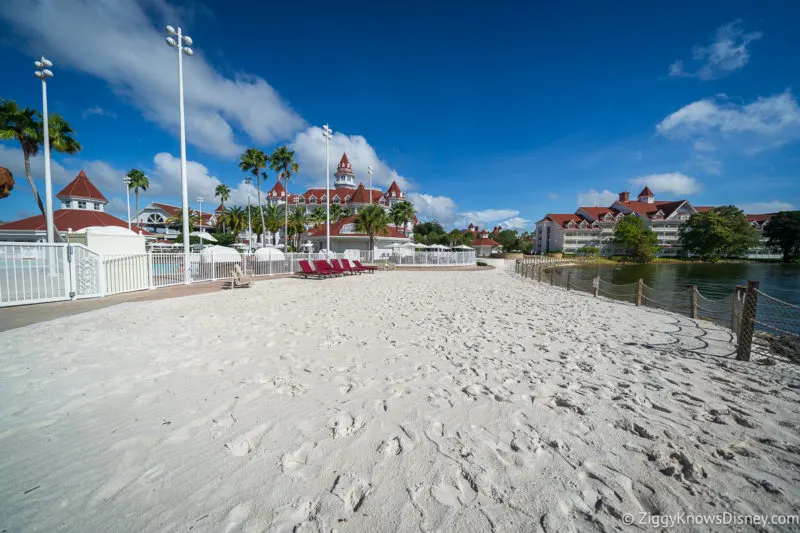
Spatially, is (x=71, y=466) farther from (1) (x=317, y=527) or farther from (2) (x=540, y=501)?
(2) (x=540, y=501)

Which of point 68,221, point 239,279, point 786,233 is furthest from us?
point 786,233

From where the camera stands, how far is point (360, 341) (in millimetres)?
5609

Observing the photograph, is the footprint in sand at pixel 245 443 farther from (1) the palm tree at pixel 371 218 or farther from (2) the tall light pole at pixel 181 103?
(1) the palm tree at pixel 371 218

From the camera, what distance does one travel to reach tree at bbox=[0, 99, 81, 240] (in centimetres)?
1565

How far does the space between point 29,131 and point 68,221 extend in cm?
1445

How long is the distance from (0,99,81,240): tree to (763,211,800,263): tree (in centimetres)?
10998

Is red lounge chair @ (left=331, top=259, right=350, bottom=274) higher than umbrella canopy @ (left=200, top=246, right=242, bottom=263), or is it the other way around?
umbrella canopy @ (left=200, top=246, right=242, bottom=263)

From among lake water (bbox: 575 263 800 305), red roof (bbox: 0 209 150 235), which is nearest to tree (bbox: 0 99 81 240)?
red roof (bbox: 0 209 150 235)

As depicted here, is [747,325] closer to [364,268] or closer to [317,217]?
[364,268]

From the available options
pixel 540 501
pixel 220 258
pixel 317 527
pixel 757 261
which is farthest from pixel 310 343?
pixel 757 261

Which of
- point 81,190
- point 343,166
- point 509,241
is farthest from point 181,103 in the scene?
point 509,241

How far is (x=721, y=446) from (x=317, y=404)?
142 inches

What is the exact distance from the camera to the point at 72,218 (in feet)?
90.1

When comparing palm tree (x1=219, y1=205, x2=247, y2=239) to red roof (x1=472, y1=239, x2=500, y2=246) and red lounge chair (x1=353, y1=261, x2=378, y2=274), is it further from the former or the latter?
red roof (x1=472, y1=239, x2=500, y2=246)
